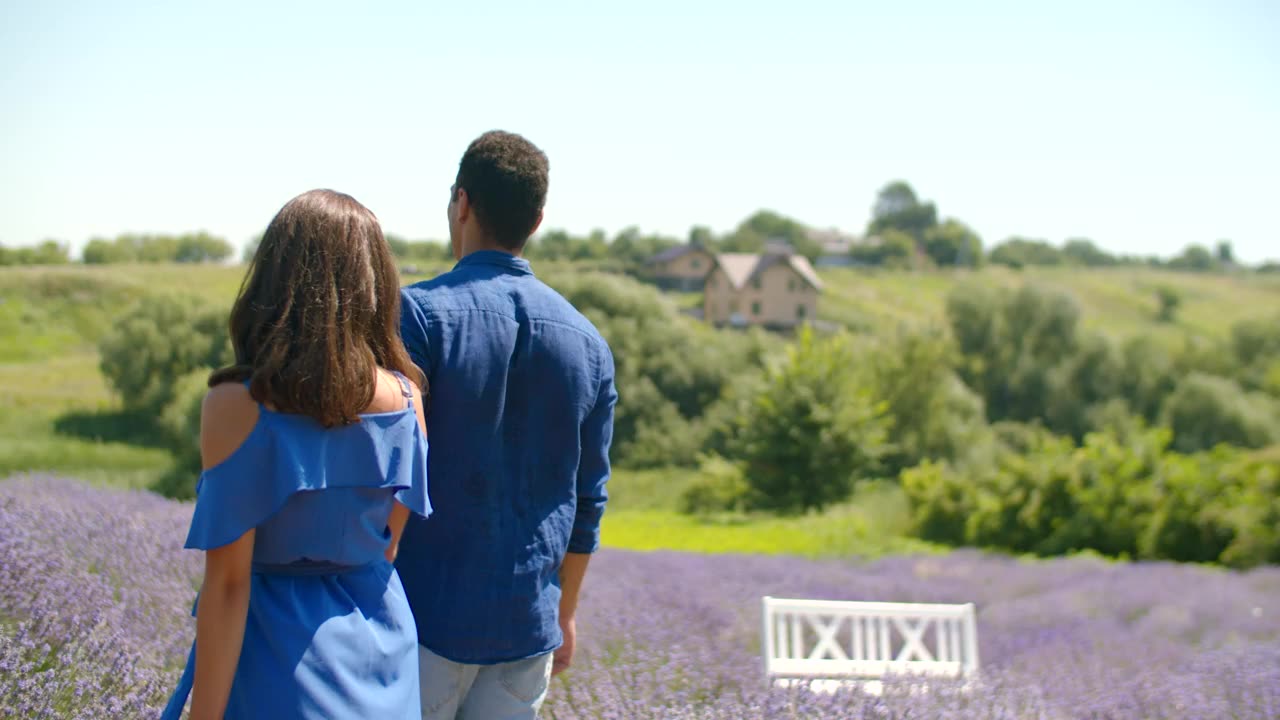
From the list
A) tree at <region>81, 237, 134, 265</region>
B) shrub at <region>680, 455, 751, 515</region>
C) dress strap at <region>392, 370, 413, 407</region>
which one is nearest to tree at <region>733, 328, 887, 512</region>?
shrub at <region>680, 455, 751, 515</region>

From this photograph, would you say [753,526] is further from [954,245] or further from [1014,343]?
[954,245]

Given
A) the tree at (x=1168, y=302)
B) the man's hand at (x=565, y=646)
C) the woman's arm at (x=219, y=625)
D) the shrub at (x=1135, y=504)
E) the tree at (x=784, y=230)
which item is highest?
the tree at (x=784, y=230)

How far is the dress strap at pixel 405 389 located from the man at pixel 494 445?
15cm

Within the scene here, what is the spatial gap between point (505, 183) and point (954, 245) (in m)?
60.2

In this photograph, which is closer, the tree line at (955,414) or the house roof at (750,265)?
the tree line at (955,414)

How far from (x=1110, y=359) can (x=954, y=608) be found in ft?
109

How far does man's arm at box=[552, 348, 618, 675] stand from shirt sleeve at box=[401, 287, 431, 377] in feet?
1.38

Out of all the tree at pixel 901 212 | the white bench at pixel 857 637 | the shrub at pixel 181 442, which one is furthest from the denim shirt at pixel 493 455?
the tree at pixel 901 212

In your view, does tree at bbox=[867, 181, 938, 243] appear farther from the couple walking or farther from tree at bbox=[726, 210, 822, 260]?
the couple walking

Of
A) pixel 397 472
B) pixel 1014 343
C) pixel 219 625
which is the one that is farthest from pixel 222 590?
pixel 1014 343

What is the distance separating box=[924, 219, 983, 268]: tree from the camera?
5700cm

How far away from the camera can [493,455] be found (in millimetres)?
2031

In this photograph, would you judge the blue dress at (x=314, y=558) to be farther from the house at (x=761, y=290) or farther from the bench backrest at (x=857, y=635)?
the house at (x=761, y=290)

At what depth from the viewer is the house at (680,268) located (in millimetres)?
35250
